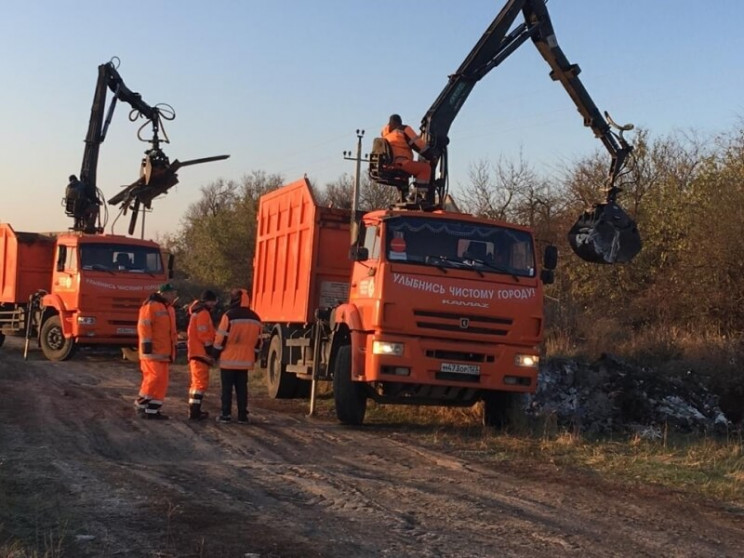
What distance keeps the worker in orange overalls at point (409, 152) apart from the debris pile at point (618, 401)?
330cm

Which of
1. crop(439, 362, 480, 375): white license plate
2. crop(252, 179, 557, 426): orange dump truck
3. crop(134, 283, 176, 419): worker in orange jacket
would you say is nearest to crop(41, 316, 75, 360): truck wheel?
crop(134, 283, 176, 419): worker in orange jacket

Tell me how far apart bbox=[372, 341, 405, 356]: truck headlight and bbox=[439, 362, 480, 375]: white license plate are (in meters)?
0.52

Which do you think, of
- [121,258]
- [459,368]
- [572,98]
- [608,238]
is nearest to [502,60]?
[572,98]

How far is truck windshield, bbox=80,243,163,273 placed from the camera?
17500 millimetres

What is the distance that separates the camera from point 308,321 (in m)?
12.3

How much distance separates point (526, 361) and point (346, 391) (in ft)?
7.27

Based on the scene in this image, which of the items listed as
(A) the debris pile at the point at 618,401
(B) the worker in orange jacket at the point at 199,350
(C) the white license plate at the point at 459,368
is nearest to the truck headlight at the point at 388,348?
(C) the white license plate at the point at 459,368

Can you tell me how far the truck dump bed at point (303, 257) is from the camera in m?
12.4

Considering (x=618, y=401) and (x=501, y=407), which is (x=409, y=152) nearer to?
(x=501, y=407)

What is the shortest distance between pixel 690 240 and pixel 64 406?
46.9ft

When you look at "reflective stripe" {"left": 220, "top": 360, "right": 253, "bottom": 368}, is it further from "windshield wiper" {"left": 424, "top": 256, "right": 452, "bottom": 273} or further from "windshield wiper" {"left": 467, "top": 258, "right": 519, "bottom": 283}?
"windshield wiper" {"left": 467, "top": 258, "right": 519, "bottom": 283}

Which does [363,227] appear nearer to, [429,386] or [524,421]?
[429,386]

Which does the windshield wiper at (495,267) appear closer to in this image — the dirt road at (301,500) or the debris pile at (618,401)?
the debris pile at (618,401)

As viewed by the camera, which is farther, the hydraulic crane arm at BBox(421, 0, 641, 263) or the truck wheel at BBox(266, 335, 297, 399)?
the truck wheel at BBox(266, 335, 297, 399)
